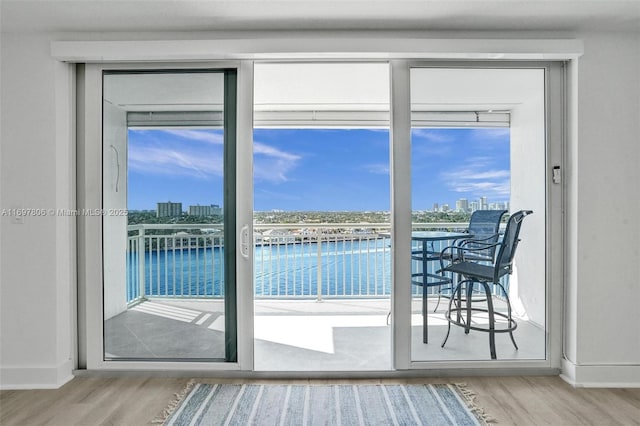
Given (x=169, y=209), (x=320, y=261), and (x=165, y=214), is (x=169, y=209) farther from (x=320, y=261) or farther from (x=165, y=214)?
(x=320, y=261)

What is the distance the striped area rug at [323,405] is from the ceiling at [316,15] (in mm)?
2497

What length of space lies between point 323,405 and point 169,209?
177cm

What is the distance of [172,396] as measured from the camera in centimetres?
252

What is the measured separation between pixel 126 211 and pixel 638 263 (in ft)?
12.3

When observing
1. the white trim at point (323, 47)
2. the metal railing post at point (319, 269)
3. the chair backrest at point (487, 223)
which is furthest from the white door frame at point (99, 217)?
the metal railing post at point (319, 269)

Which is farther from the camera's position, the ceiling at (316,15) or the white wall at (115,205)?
the white wall at (115,205)

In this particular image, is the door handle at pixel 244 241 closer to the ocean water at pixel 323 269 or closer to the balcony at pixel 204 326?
the balcony at pixel 204 326

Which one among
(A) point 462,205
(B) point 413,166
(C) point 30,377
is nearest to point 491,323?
(A) point 462,205

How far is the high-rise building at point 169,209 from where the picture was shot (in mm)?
2871

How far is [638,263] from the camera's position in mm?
2689

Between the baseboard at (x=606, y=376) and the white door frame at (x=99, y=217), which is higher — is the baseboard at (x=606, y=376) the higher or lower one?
the lower one

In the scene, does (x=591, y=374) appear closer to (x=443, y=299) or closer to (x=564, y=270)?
(x=564, y=270)

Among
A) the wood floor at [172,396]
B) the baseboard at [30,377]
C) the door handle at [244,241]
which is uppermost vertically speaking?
the door handle at [244,241]

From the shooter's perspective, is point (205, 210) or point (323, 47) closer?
point (323, 47)
